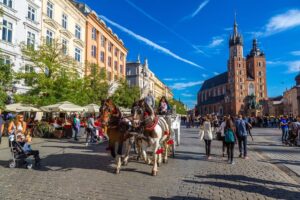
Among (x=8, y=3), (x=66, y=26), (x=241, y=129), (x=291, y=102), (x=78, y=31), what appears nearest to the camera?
(x=241, y=129)

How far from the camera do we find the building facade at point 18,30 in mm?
24969

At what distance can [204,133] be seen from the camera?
36.6 feet

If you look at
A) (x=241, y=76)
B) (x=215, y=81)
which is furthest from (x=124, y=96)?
(x=215, y=81)

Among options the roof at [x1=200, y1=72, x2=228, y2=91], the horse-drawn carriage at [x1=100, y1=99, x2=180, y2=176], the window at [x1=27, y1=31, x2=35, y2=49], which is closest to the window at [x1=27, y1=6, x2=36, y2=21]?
the window at [x1=27, y1=31, x2=35, y2=49]

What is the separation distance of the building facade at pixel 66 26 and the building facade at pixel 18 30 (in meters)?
1.51

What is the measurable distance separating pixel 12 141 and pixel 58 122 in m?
13.9

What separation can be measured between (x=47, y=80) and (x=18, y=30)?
31.9ft

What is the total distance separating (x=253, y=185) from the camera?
6.68 meters

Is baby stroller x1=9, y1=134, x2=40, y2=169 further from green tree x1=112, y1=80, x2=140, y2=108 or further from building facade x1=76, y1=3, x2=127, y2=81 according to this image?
building facade x1=76, y1=3, x2=127, y2=81

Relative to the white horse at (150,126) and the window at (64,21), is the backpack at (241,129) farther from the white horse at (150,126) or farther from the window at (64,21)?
the window at (64,21)

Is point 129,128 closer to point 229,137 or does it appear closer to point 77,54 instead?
point 229,137

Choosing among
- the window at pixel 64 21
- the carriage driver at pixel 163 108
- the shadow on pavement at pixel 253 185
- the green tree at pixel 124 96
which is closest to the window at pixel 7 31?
the window at pixel 64 21

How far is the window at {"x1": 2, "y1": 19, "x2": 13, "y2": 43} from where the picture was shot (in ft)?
82.2

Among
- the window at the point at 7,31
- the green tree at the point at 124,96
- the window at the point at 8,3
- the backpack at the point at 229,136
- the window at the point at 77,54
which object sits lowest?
the backpack at the point at 229,136
